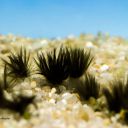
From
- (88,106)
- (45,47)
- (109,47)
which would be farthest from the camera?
(109,47)

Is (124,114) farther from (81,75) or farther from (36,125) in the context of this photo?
(81,75)

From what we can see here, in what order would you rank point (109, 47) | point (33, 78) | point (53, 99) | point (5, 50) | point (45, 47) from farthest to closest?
1. point (109, 47)
2. point (45, 47)
3. point (5, 50)
4. point (33, 78)
5. point (53, 99)

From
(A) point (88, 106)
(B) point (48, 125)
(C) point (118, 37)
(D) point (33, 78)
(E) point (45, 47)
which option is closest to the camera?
(B) point (48, 125)

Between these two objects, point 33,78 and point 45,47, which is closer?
point 33,78

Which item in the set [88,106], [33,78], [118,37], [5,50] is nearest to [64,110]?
[88,106]

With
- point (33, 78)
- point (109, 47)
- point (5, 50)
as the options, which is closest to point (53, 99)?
point (33, 78)

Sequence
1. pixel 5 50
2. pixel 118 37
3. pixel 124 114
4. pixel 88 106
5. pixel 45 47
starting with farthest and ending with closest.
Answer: pixel 118 37, pixel 45 47, pixel 5 50, pixel 88 106, pixel 124 114

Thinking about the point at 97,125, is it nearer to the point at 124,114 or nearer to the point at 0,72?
the point at 124,114

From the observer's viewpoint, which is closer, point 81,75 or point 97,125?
point 97,125
